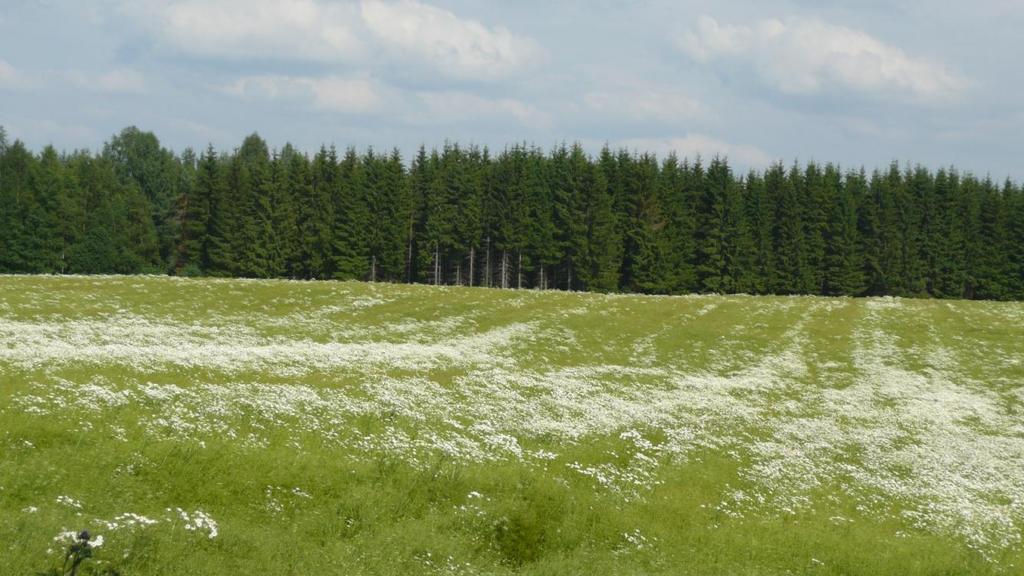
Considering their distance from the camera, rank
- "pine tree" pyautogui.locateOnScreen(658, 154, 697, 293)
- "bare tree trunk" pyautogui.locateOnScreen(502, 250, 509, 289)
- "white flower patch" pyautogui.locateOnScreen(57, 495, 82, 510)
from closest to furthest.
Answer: "white flower patch" pyautogui.locateOnScreen(57, 495, 82, 510)
"pine tree" pyautogui.locateOnScreen(658, 154, 697, 293)
"bare tree trunk" pyautogui.locateOnScreen(502, 250, 509, 289)

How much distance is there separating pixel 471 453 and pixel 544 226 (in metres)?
102

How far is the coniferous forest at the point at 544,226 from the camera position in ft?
410

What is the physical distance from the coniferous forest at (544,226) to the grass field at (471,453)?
67329 millimetres

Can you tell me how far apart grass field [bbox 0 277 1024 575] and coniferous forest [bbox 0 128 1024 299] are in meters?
67.3

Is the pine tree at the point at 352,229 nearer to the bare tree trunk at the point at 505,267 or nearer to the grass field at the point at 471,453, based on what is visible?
the bare tree trunk at the point at 505,267

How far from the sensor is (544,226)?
427ft

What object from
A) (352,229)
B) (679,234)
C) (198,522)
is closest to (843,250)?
(679,234)

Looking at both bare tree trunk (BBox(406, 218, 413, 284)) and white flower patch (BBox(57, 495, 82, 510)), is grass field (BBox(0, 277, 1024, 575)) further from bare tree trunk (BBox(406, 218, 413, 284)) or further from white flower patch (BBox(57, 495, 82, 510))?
bare tree trunk (BBox(406, 218, 413, 284))

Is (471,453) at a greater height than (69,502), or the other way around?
(69,502)

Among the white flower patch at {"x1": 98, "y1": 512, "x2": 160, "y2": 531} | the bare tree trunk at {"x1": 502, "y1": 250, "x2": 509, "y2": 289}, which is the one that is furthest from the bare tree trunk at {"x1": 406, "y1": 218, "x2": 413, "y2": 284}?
the white flower patch at {"x1": 98, "y1": 512, "x2": 160, "y2": 531}

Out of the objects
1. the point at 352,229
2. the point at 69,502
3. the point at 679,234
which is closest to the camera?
the point at 69,502

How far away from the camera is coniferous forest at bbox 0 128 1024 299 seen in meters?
125

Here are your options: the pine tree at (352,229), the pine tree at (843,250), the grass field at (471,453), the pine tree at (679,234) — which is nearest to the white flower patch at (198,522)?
the grass field at (471,453)

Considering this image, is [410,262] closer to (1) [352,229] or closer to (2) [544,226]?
(1) [352,229]
